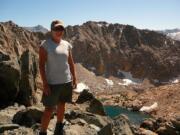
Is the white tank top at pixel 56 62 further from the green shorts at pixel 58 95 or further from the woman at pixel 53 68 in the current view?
the green shorts at pixel 58 95

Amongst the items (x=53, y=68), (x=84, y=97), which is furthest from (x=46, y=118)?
(x=84, y=97)

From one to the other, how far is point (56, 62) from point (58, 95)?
957 mm

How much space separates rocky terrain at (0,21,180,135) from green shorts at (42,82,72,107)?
2280 mm

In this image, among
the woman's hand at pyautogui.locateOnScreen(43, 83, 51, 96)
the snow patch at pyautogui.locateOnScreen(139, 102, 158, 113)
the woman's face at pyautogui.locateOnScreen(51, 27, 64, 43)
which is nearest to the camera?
the woman's hand at pyautogui.locateOnScreen(43, 83, 51, 96)

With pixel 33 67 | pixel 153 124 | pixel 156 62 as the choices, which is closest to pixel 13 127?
pixel 33 67

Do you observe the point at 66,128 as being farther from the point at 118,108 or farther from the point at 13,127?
the point at 118,108

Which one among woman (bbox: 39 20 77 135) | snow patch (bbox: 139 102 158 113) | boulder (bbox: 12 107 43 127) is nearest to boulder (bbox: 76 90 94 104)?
boulder (bbox: 12 107 43 127)

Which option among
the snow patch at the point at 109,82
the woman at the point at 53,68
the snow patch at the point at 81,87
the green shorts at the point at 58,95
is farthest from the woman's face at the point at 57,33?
the snow patch at the point at 109,82

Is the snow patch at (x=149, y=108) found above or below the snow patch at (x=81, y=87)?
above

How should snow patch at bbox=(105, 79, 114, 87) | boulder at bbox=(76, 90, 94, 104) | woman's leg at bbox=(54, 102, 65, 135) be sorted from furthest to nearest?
snow patch at bbox=(105, 79, 114, 87) < boulder at bbox=(76, 90, 94, 104) < woman's leg at bbox=(54, 102, 65, 135)

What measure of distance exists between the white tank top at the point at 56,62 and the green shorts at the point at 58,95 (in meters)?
0.16

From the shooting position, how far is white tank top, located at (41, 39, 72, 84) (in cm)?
1023

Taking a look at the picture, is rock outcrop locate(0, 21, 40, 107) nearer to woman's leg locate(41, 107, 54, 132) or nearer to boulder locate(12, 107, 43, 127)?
boulder locate(12, 107, 43, 127)

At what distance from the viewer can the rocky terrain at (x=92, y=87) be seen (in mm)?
14805
